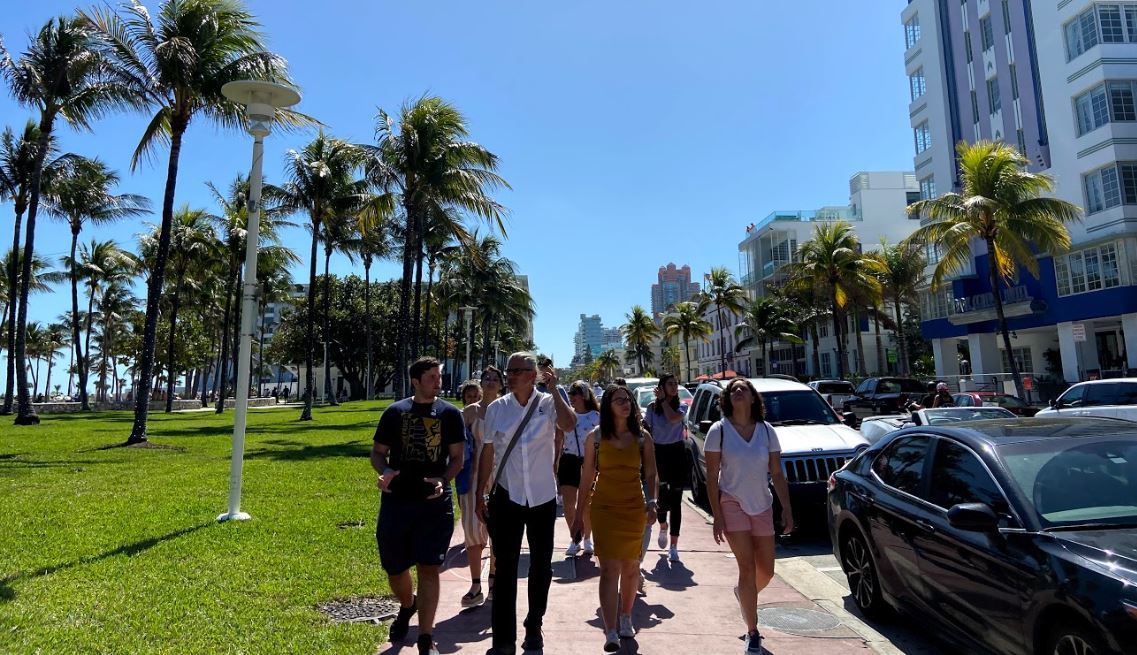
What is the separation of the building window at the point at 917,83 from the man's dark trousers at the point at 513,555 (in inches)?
1675

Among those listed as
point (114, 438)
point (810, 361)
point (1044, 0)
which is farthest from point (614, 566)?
point (810, 361)

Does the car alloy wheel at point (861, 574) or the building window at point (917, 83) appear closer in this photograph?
the car alloy wheel at point (861, 574)

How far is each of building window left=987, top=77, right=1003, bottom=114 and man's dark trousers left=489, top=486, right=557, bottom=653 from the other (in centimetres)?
3721

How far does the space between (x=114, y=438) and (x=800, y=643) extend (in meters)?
19.6

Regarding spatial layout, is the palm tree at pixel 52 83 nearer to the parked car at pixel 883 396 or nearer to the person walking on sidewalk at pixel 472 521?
the person walking on sidewalk at pixel 472 521

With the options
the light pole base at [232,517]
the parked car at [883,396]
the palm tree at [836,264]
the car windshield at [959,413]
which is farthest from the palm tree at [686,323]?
the light pole base at [232,517]

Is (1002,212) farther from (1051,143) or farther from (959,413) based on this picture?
(959,413)

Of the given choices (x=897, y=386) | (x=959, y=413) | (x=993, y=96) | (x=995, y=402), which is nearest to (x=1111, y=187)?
(x=993, y=96)

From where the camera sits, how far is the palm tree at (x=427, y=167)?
22.2 metres

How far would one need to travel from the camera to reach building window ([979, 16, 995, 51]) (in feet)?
108

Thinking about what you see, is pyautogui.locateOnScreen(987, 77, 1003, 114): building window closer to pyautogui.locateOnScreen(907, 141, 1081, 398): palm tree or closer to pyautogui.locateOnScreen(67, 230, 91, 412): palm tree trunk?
pyautogui.locateOnScreen(907, 141, 1081, 398): palm tree

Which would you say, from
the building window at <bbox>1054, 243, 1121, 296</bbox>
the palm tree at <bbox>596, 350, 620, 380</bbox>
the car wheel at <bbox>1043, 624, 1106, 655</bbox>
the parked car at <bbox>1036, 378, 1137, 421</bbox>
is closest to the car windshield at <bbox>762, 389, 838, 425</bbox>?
the parked car at <bbox>1036, 378, 1137, 421</bbox>

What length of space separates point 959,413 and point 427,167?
57.6 ft

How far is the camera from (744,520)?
14.8 ft
